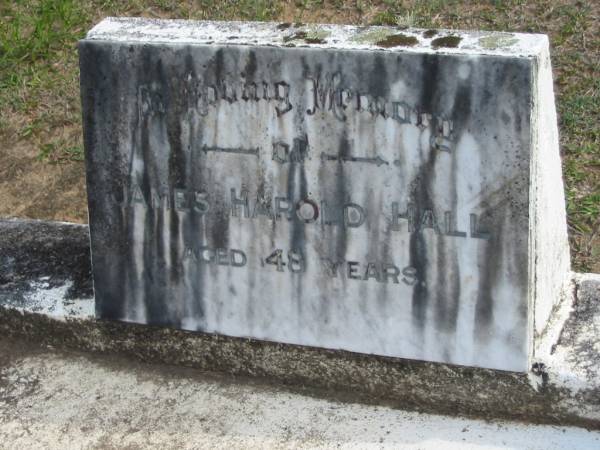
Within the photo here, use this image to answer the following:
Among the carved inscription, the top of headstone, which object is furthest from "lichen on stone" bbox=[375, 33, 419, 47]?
the carved inscription

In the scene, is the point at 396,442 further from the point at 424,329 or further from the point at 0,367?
the point at 0,367

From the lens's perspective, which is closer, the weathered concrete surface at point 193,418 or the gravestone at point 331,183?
the gravestone at point 331,183

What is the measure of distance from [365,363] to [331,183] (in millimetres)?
555

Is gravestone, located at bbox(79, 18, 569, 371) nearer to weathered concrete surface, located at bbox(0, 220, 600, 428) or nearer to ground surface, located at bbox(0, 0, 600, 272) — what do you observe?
A: weathered concrete surface, located at bbox(0, 220, 600, 428)

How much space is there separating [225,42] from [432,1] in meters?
2.62

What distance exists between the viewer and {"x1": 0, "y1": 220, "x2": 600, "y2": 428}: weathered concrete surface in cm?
332

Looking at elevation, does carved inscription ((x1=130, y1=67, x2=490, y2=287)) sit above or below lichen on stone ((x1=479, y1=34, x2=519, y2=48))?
below

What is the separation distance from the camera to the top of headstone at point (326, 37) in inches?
123

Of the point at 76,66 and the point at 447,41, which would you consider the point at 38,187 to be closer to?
the point at 76,66

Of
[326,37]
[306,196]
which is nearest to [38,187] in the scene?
[306,196]

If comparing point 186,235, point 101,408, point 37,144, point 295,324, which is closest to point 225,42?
point 186,235

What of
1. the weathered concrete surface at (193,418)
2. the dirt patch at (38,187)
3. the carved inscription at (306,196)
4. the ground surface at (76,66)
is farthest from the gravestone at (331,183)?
the dirt patch at (38,187)

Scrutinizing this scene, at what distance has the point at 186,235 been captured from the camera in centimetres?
353

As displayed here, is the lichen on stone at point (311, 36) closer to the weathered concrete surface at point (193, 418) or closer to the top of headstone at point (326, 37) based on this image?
the top of headstone at point (326, 37)
